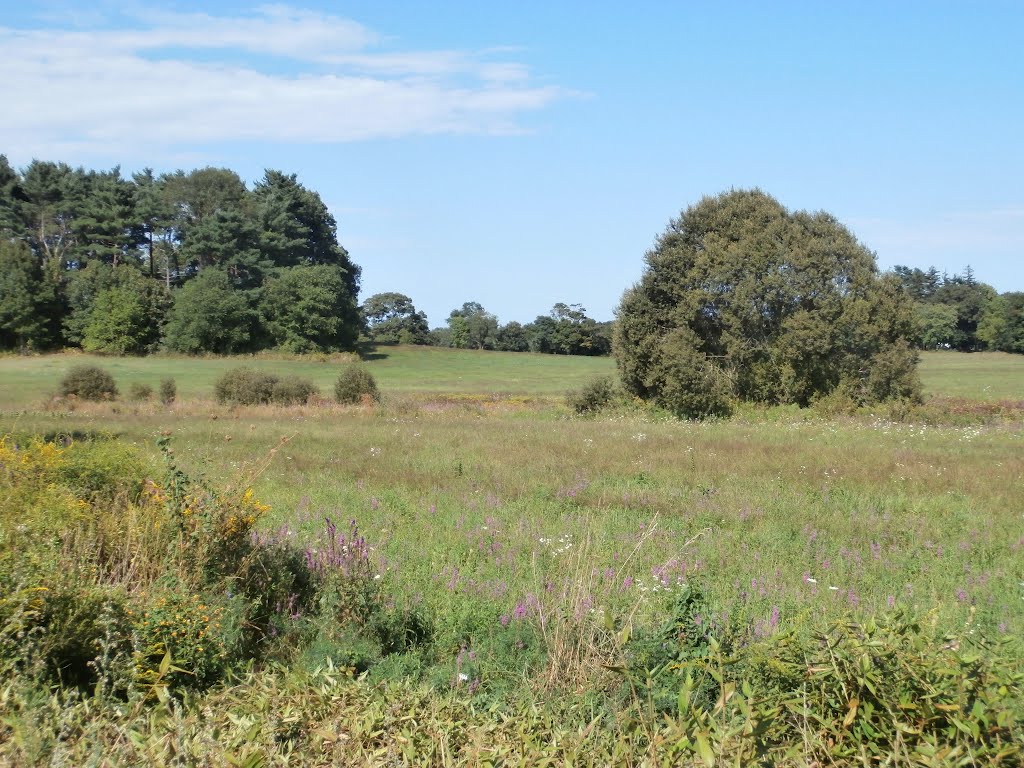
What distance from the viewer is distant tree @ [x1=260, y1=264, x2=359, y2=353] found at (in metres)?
80.7

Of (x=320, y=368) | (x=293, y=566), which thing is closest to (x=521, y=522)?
(x=293, y=566)

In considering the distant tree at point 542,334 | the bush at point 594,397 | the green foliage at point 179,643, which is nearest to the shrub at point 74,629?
the green foliage at point 179,643

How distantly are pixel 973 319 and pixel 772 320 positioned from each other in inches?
3551

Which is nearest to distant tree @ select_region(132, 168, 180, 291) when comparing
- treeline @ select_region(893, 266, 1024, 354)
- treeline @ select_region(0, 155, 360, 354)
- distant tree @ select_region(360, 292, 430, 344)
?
treeline @ select_region(0, 155, 360, 354)

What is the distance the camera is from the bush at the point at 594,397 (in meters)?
33.3

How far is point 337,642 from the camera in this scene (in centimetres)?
539

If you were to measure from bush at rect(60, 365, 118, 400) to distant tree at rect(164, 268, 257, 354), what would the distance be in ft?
145

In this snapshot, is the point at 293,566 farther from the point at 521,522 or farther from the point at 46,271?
the point at 46,271

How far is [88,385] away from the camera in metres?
32.4

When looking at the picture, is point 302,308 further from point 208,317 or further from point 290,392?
point 290,392

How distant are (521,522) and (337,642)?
422 centimetres

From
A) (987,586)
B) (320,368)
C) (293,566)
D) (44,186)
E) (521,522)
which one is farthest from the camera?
(44,186)

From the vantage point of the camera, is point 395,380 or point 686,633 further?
point 395,380

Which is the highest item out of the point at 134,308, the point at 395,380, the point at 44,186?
the point at 44,186
